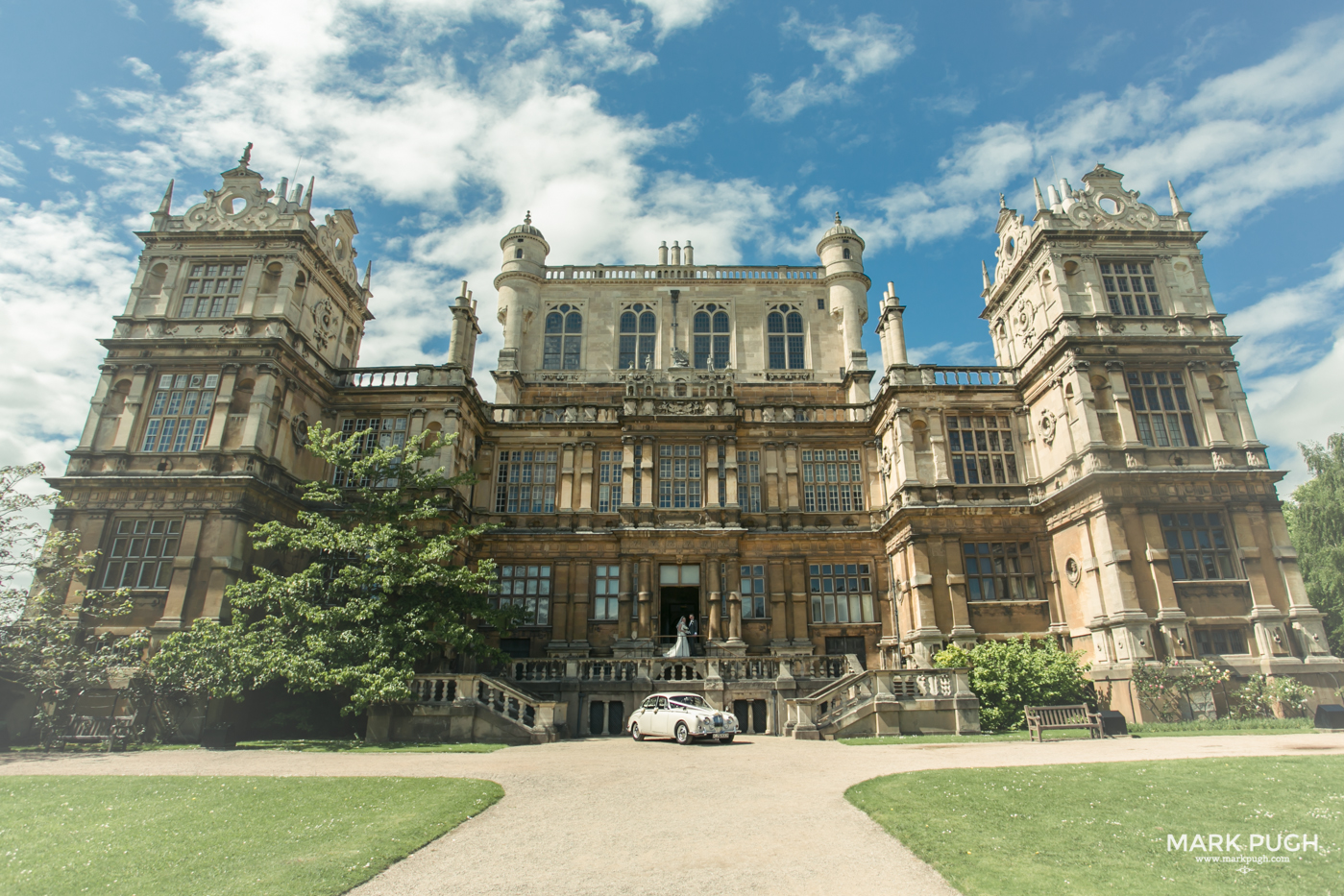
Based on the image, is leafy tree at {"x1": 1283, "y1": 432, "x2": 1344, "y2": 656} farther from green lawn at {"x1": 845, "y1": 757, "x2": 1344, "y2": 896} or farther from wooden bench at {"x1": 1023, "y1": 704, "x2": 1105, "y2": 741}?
green lawn at {"x1": 845, "y1": 757, "x2": 1344, "y2": 896}

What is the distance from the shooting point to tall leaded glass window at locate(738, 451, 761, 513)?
33906 millimetres

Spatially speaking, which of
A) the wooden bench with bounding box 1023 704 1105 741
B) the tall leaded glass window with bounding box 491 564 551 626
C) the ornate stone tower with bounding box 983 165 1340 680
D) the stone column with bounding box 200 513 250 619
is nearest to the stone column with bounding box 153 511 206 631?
the stone column with bounding box 200 513 250 619

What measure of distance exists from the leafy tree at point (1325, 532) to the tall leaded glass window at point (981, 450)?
20.3 metres

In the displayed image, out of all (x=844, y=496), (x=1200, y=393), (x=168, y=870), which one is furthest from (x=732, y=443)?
(x=168, y=870)

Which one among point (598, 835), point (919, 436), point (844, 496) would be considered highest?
point (919, 436)

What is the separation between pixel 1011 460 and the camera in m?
32.3

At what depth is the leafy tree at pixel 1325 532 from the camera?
38125 millimetres

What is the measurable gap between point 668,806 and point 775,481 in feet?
77.0

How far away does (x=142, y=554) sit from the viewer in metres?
26.8

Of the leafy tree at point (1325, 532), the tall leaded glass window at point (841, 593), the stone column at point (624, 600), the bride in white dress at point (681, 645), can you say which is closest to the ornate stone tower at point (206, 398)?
the stone column at point (624, 600)

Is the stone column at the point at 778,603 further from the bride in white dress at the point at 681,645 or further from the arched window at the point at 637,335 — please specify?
the arched window at the point at 637,335

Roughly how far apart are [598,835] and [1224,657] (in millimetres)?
26280

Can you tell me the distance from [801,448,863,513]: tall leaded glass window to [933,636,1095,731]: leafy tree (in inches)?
421

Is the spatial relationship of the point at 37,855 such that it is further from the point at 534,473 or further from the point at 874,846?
the point at 534,473
